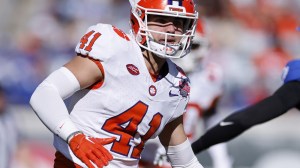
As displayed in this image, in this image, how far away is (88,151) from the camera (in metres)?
2.73

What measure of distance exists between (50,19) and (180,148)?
542 centimetres

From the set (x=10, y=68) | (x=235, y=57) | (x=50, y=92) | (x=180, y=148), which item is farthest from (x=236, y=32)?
(x=50, y=92)

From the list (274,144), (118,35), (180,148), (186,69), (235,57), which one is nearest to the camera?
(118,35)

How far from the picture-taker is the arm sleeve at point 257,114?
3621 millimetres

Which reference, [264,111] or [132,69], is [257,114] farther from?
[132,69]

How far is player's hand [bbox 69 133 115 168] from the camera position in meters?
2.73

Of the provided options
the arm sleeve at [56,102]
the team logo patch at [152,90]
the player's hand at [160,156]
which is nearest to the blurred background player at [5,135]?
the player's hand at [160,156]

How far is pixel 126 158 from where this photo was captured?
3.20 metres

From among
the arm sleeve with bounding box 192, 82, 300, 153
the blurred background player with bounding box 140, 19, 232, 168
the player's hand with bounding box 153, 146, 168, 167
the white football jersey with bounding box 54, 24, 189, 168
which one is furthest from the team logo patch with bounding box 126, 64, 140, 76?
the blurred background player with bounding box 140, 19, 232, 168

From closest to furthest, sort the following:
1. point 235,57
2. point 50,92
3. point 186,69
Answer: point 50,92 → point 186,69 → point 235,57

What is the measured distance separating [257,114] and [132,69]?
822 millimetres

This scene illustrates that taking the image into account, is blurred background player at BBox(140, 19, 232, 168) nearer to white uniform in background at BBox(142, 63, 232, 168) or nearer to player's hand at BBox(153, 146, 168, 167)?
white uniform in background at BBox(142, 63, 232, 168)

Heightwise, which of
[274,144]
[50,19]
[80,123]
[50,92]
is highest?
[50,92]

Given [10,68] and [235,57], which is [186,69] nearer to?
[235,57]
